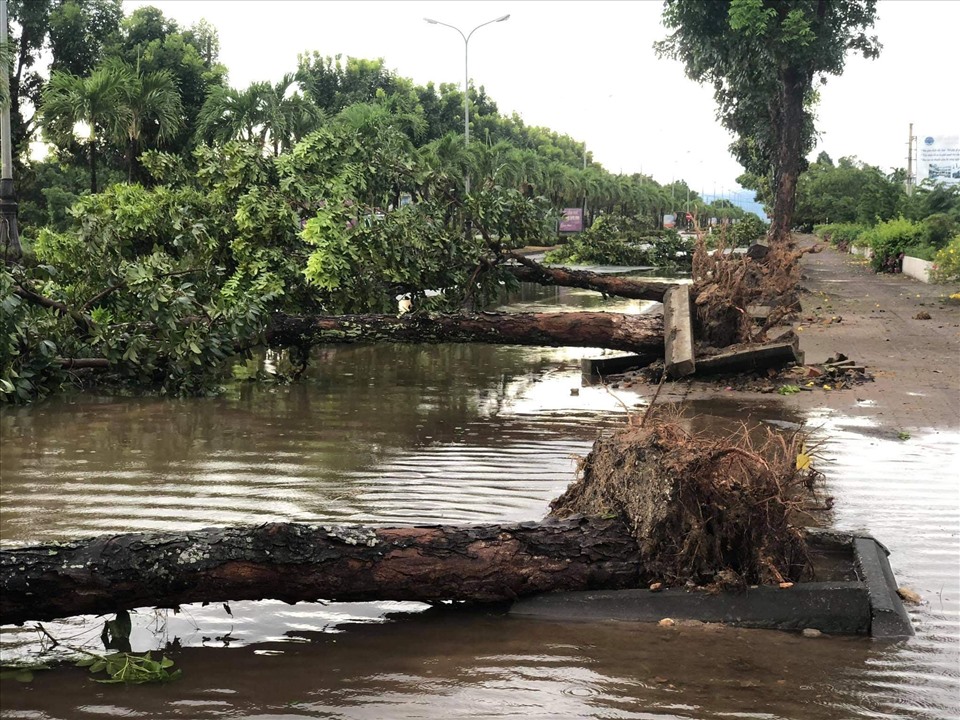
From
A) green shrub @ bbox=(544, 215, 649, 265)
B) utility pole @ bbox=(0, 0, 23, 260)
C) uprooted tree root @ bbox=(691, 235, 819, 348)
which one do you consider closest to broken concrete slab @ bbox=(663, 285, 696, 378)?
uprooted tree root @ bbox=(691, 235, 819, 348)

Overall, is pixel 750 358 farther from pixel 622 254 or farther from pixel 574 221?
A: pixel 574 221

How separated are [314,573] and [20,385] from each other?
7.30 meters

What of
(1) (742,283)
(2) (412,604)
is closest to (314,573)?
(2) (412,604)

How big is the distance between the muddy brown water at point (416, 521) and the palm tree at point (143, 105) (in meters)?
21.0

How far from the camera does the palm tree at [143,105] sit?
31.2 meters

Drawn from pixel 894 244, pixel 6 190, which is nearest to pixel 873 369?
pixel 6 190

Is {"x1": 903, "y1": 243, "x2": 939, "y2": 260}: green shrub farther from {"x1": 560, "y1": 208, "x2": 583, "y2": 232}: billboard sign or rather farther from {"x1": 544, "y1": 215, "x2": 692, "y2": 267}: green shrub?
{"x1": 560, "y1": 208, "x2": 583, "y2": 232}: billboard sign

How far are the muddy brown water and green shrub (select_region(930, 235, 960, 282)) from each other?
16072 millimetres

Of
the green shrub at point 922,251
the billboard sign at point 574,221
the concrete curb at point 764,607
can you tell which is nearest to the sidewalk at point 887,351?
the green shrub at point 922,251

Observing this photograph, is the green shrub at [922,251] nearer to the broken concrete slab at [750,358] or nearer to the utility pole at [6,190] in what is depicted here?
the broken concrete slab at [750,358]

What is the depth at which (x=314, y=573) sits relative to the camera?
16.5 ft

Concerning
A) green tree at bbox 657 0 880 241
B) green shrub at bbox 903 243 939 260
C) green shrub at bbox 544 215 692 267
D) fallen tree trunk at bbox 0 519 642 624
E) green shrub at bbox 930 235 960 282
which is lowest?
fallen tree trunk at bbox 0 519 642 624

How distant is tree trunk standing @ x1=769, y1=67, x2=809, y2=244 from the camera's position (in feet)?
115

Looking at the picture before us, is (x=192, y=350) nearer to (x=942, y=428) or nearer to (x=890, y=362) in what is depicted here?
(x=942, y=428)
